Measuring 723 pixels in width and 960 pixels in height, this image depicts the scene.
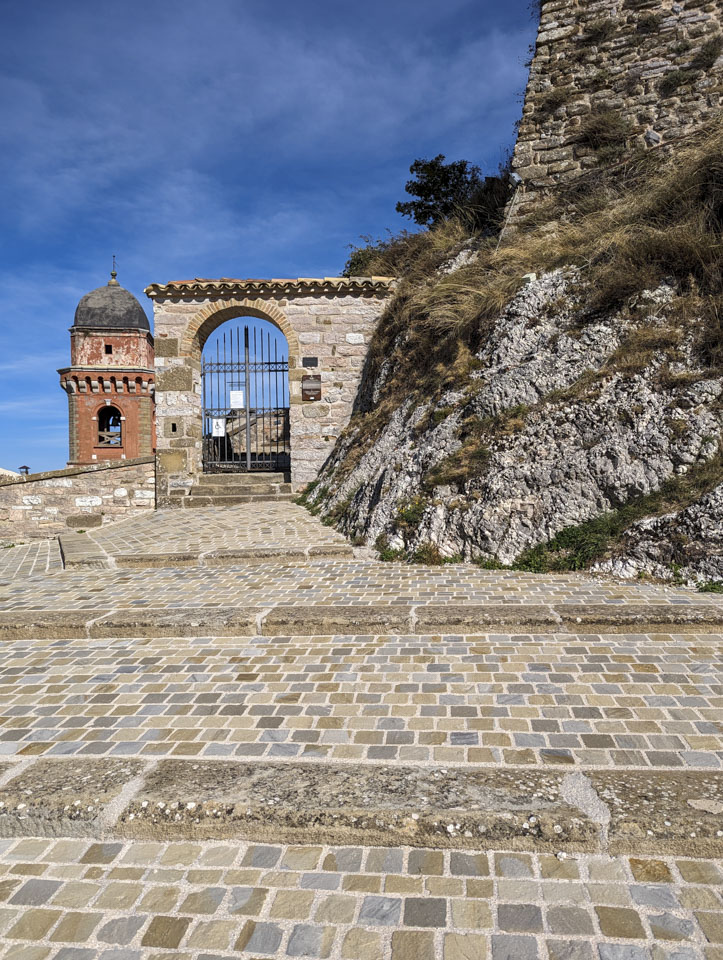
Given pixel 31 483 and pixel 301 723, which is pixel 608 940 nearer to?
pixel 301 723

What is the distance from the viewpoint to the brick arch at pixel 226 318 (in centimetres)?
1218

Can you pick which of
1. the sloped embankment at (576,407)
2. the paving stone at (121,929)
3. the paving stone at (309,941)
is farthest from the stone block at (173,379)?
the paving stone at (309,941)

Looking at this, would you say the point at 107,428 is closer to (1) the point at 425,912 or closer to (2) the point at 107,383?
(2) the point at 107,383

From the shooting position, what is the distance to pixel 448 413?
8164 mm

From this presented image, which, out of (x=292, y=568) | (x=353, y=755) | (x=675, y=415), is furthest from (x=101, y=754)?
(x=675, y=415)

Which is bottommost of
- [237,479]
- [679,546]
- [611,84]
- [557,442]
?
[679,546]

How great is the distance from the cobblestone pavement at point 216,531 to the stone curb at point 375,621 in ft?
8.45

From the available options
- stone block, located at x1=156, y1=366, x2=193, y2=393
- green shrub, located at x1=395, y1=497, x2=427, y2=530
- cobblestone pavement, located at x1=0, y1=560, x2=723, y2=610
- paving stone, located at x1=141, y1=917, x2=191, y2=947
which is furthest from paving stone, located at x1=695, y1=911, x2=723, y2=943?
stone block, located at x1=156, y1=366, x2=193, y2=393

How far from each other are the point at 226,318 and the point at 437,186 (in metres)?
7.43

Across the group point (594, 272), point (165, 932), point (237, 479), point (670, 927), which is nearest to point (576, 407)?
point (594, 272)

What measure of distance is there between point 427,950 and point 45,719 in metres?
2.54

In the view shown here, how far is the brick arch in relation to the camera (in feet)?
40.0

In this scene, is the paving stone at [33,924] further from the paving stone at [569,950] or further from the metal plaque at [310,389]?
the metal plaque at [310,389]

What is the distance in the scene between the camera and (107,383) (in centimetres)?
3077
